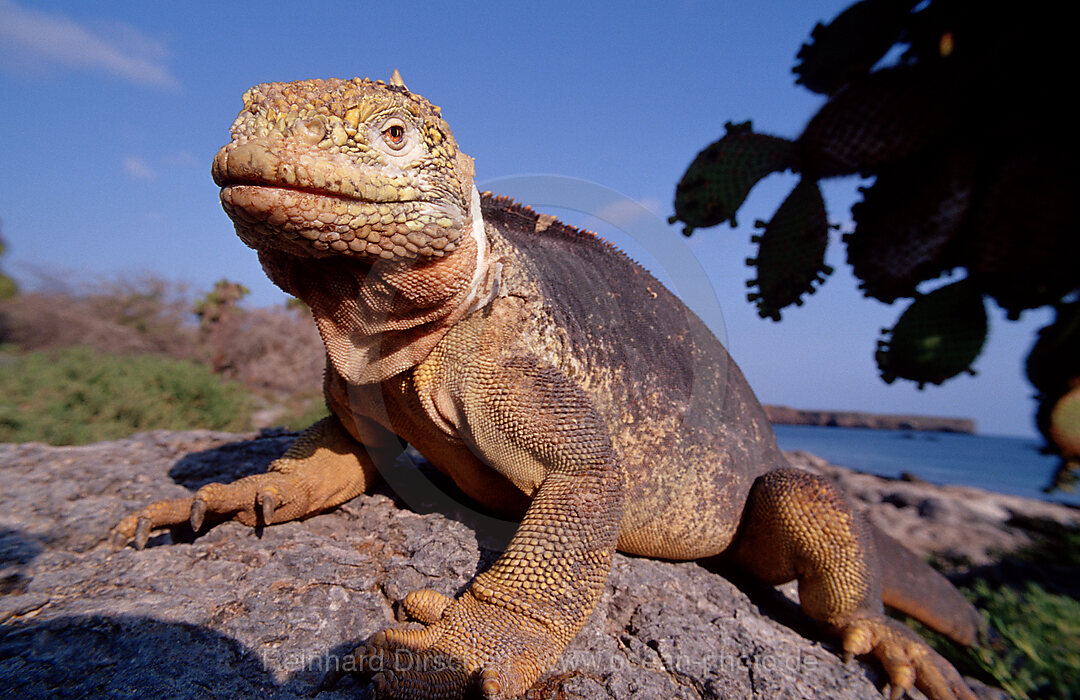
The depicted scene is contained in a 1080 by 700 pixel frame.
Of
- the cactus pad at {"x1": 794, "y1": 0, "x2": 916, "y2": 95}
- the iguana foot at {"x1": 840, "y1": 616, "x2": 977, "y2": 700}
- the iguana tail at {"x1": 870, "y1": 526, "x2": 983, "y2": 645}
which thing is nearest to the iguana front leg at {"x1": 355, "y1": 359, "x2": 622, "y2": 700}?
the iguana foot at {"x1": 840, "y1": 616, "x2": 977, "y2": 700}

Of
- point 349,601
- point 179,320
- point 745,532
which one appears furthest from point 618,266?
point 179,320

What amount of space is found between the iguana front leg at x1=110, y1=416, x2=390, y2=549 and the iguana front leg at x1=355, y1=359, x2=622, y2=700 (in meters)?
1.22

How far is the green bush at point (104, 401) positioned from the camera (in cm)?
885

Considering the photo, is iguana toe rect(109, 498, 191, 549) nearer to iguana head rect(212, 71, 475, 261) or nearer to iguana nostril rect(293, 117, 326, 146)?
iguana head rect(212, 71, 475, 261)

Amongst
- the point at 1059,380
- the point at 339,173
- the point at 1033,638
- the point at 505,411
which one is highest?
the point at 339,173

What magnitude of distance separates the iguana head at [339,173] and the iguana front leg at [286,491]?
61.0 inches

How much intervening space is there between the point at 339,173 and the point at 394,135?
30cm

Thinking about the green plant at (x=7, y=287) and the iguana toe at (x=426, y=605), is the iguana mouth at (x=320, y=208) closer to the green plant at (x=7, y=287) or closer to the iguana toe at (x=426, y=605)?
the iguana toe at (x=426, y=605)

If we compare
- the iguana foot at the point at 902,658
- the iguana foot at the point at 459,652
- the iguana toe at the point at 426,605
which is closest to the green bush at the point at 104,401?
the iguana toe at the point at 426,605

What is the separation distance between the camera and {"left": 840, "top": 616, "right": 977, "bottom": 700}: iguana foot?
2.82 metres

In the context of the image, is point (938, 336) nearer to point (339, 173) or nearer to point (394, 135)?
point (339, 173)

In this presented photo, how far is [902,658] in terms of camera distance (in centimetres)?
287

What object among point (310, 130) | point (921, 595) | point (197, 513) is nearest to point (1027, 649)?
point (921, 595)

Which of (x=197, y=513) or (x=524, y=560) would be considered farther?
(x=197, y=513)
